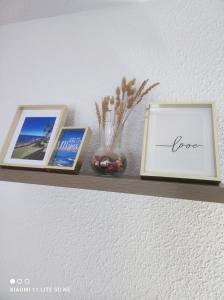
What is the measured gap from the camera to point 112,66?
108 centimetres

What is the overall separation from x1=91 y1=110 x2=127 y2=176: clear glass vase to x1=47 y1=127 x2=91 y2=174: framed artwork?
7 centimetres

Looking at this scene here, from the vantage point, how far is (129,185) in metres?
0.74

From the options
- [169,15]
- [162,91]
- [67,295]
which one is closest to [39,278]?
[67,295]

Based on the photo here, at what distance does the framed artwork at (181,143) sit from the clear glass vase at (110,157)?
97 millimetres

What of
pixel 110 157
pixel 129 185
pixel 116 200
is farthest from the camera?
pixel 116 200

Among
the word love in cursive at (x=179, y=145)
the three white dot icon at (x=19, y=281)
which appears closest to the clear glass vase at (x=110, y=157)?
the word love in cursive at (x=179, y=145)

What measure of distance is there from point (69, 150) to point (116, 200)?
0.92 feet

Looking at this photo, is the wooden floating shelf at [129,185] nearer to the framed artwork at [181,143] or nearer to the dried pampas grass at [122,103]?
the framed artwork at [181,143]

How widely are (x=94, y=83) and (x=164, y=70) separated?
1.02ft

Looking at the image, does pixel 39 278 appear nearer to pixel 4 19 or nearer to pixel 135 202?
pixel 135 202

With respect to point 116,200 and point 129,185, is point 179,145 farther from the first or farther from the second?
point 116,200

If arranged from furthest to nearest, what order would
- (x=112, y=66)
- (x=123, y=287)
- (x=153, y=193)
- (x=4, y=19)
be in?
(x=4, y=19) < (x=112, y=66) < (x=123, y=287) < (x=153, y=193)

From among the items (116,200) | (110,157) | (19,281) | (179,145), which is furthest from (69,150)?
(19,281)

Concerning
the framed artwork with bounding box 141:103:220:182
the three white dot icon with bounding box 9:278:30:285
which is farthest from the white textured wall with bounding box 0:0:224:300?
the framed artwork with bounding box 141:103:220:182
